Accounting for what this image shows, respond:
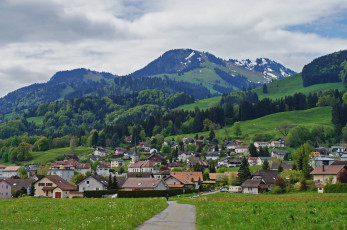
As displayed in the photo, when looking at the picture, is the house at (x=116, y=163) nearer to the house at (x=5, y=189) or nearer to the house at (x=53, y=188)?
the house at (x=5, y=189)

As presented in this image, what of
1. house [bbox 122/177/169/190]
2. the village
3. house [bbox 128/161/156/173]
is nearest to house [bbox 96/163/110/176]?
the village

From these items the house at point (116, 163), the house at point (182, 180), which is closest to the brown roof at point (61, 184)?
the house at point (182, 180)

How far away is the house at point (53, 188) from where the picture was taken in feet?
310

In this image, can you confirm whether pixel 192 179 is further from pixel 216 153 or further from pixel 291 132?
pixel 291 132

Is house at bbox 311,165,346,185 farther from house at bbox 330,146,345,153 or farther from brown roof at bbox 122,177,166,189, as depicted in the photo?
house at bbox 330,146,345,153

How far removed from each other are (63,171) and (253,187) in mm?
82154

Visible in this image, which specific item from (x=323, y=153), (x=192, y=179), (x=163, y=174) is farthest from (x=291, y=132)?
(x=192, y=179)

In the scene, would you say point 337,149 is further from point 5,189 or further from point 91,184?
point 5,189

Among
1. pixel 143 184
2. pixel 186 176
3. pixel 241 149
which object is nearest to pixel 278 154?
pixel 241 149

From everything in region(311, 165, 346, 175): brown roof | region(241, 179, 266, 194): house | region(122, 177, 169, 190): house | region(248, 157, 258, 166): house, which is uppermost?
region(248, 157, 258, 166): house

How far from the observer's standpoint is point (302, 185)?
87500 millimetres

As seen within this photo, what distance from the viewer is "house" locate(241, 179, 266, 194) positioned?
100 m

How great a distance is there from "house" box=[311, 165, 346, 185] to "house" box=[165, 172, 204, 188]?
32004mm

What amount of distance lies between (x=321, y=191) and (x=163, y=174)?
73.7 m
